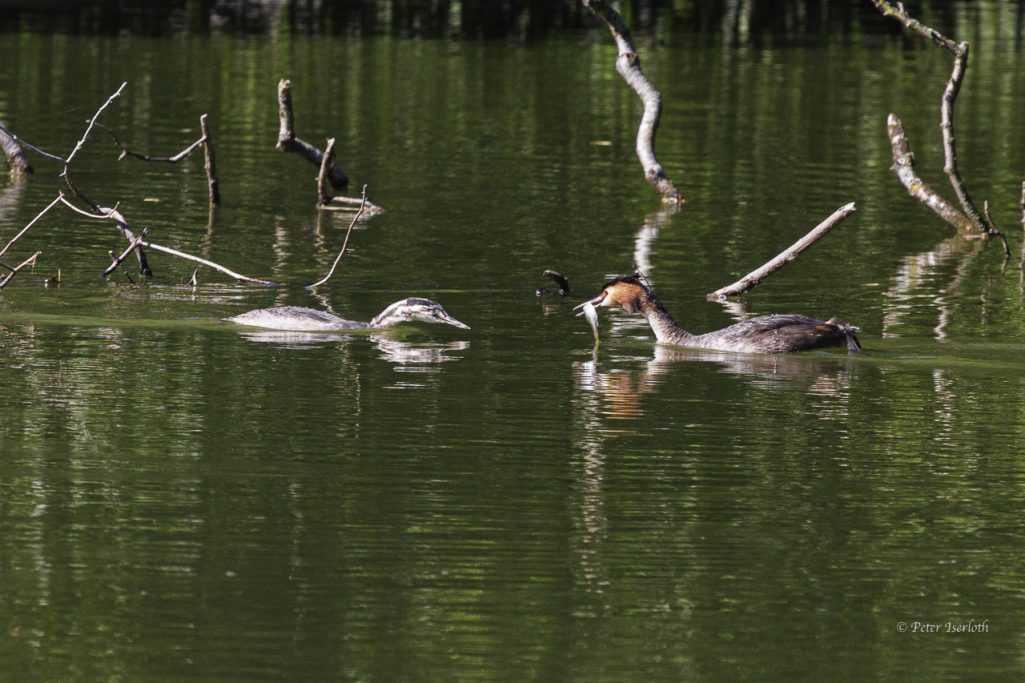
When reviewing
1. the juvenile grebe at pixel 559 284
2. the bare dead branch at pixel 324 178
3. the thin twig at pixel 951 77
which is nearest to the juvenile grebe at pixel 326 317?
the juvenile grebe at pixel 559 284

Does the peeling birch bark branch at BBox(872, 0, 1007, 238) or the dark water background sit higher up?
the peeling birch bark branch at BBox(872, 0, 1007, 238)

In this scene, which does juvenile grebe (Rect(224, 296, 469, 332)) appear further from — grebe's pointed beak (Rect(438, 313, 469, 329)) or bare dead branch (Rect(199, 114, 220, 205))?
bare dead branch (Rect(199, 114, 220, 205))

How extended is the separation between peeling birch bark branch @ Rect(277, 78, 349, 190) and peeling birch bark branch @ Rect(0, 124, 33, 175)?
12.7ft

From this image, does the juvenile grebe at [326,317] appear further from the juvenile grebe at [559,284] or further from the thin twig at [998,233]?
the thin twig at [998,233]

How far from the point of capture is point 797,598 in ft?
33.1

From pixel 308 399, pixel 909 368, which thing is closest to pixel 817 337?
pixel 909 368

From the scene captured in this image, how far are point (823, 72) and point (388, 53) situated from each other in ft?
30.6

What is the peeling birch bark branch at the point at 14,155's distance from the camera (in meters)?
27.2

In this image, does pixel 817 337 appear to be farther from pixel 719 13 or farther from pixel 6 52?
pixel 719 13

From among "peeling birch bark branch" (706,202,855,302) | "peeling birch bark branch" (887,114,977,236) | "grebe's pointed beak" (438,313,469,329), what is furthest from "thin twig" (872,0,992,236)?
"grebe's pointed beak" (438,313,469,329)

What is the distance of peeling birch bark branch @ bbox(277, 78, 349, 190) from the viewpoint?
24.3m

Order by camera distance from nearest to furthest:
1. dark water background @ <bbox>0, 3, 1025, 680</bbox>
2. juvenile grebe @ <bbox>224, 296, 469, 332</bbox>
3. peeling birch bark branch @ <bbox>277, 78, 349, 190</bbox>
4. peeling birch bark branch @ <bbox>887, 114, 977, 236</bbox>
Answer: dark water background @ <bbox>0, 3, 1025, 680</bbox>
juvenile grebe @ <bbox>224, 296, 469, 332</bbox>
peeling birch bark branch @ <bbox>887, 114, 977, 236</bbox>
peeling birch bark branch @ <bbox>277, 78, 349, 190</bbox>

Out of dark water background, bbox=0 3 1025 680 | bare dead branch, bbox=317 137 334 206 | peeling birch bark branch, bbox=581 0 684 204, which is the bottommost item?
dark water background, bbox=0 3 1025 680

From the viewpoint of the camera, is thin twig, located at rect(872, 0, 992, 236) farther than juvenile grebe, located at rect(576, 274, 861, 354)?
Yes
